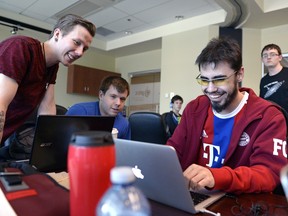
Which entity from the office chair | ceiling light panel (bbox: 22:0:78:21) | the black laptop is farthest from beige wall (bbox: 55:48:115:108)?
the black laptop

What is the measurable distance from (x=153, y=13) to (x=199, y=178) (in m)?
4.24

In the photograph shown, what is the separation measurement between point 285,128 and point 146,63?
17.9 ft

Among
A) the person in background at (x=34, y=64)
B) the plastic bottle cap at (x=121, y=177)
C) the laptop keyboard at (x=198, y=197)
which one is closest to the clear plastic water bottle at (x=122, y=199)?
the plastic bottle cap at (x=121, y=177)

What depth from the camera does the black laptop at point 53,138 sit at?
89cm

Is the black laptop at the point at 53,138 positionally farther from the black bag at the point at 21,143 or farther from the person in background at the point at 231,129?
the black bag at the point at 21,143

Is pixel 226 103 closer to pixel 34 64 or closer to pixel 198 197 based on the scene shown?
pixel 198 197

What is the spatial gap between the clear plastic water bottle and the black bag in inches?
58.9

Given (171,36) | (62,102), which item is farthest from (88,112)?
(62,102)

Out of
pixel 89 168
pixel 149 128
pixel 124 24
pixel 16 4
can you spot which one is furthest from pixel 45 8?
pixel 89 168

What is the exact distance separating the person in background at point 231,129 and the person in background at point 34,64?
68cm

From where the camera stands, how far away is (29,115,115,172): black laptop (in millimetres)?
894

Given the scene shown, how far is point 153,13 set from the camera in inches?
180

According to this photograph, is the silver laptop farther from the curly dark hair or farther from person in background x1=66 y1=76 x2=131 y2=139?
person in background x1=66 y1=76 x2=131 y2=139

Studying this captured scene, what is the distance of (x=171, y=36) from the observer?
202 inches
